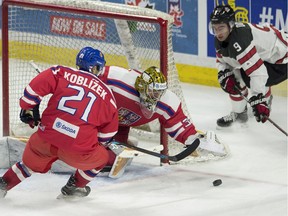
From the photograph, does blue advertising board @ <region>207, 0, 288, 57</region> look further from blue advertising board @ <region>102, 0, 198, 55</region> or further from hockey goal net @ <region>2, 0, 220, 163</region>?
hockey goal net @ <region>2, 0, 220, 163</region>

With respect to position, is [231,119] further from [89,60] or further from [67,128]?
[67,128]

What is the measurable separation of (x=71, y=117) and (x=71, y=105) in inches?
2.2

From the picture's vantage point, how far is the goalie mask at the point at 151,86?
4.66m

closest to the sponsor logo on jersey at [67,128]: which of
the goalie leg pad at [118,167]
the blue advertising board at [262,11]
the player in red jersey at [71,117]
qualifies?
the player in red jersey at [71,117]

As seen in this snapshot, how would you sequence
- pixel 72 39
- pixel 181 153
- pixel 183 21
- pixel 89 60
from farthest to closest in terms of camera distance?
pixel 183 21
pixel 72 39
pixel 181 153
pixel 89 60

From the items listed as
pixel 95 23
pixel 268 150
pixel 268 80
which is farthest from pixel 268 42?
pixel 95 23

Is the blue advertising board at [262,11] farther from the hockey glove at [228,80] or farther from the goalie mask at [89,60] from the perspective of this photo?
the goalie mask at [89,60]

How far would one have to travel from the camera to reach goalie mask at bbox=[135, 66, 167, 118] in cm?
466

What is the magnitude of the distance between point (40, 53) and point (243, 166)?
144 centimetres

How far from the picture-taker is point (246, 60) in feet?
18.5

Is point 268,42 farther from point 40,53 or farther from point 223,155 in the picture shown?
point 40,53

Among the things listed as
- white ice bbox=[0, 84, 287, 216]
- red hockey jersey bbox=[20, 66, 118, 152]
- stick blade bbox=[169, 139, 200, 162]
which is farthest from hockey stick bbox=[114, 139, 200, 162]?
red hockey jersey bbox=[20, 66, 118, 152]

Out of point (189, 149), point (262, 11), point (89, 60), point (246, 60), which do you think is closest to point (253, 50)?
point (246, 60)

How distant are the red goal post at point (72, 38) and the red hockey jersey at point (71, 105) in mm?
759
